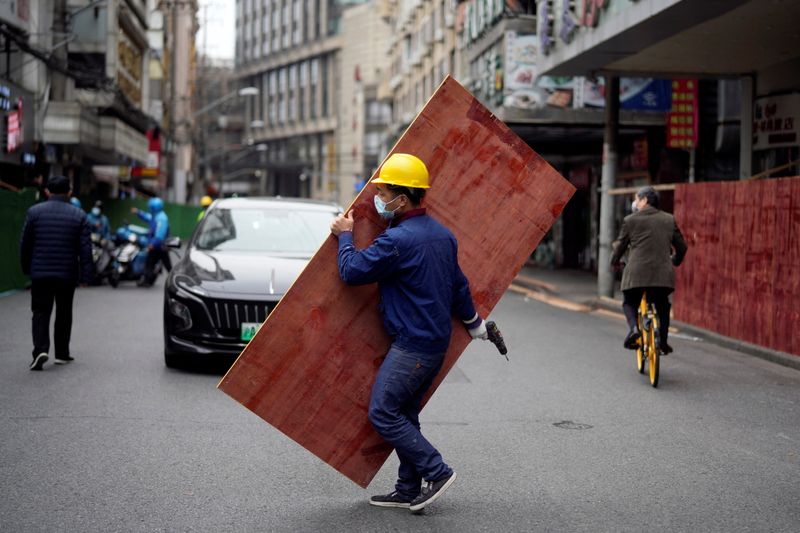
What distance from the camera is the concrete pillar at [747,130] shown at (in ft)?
69.1

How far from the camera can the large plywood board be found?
5.91 m

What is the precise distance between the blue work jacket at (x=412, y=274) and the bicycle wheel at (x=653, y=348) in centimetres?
535

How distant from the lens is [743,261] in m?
14.8

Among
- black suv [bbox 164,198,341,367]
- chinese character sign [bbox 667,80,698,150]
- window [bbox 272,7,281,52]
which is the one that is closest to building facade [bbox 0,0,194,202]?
black suv [bbox 164,198,341,367]

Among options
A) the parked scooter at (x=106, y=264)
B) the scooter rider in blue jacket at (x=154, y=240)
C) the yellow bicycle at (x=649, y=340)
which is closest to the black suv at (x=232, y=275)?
the yellow bicycle at (x=649, y=340)

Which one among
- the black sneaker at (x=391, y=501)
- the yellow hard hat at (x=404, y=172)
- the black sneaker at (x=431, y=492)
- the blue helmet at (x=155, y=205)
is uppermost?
the yellow hard hat at (x=404, y=172)

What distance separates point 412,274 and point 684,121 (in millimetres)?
20584

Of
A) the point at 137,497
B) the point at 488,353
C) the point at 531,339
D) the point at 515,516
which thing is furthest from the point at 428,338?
the point at 531,339

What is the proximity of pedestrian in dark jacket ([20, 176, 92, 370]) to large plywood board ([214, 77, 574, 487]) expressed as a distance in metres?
5.52

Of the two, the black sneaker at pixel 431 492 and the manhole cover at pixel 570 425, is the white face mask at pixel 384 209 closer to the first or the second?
the black sneaker at pixel 431 492

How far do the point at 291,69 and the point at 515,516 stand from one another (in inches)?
4342

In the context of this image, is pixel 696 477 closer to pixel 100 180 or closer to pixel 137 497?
pixel 137 497

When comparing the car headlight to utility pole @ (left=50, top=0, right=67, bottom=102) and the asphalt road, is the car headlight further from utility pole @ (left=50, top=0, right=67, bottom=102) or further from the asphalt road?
utility pole @ (left=50, top=0, right=67, bottom=102)

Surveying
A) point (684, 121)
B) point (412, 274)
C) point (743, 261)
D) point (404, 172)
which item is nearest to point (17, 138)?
point (684, 121)
